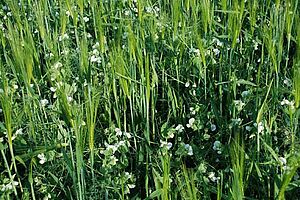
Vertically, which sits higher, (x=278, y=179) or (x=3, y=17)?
(x=3, y=17)

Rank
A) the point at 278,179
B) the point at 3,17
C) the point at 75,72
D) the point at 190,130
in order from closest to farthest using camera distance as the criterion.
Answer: the point at 278,179 → the point at 190,130 → the point at 75,72 → the point at 3,17

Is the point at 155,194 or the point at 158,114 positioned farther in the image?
the point at 158,114

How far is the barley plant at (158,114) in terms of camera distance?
4.78 ft

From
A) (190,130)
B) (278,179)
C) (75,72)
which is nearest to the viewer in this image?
(278,179)

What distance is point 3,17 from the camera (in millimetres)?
2438

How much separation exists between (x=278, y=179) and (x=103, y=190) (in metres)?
0.45

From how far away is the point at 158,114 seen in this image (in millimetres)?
1809

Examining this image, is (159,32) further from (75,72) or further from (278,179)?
(278,179)

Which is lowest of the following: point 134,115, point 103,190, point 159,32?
point 103,190

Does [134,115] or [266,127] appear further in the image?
[134,115]

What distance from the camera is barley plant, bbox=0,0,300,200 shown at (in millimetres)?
1457

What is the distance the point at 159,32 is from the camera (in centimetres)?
197

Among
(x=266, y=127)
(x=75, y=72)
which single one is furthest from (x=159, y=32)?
(x=266, y=127)

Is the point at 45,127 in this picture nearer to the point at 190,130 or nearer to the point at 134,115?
the point at 134,115
